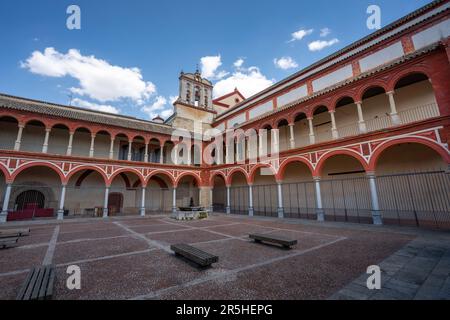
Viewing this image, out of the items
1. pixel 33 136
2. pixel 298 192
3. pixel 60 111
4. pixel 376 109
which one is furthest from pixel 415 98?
pixel 33 136

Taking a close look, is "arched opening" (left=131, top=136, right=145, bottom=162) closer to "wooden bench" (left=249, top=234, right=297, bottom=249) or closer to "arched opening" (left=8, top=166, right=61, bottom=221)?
"arched opening" (left=8, top=166, right=61, bottom=221)

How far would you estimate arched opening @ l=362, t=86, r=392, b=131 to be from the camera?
12387 millimetres

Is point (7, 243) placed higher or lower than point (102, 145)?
lower

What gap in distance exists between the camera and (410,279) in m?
3.58

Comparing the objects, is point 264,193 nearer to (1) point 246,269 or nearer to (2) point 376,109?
(2) point 376,109

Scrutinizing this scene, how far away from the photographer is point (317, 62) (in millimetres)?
15516

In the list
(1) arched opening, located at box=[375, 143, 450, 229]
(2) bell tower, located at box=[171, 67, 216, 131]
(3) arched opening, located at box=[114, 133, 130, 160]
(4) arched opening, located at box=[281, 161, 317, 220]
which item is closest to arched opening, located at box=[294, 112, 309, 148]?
(4) arched opening, located at box=[281, 161, 317, 220]

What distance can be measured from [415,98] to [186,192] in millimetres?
21500

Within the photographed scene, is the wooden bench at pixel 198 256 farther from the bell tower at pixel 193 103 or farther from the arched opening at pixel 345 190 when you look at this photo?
the bell tower at pixel 193 103

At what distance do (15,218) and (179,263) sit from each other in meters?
16.1

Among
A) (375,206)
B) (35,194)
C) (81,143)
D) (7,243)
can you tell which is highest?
(81,143)

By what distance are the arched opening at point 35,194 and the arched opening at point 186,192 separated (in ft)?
36.7

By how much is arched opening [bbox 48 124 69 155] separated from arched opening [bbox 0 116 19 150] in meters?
2.13

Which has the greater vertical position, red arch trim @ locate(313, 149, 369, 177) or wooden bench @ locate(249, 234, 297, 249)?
red arch trim @ locate(313, 149, 369, 177)
